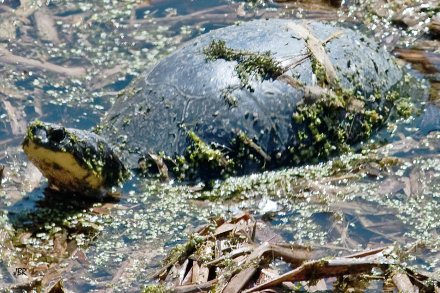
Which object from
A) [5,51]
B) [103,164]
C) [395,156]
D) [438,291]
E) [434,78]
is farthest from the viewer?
[5,51]

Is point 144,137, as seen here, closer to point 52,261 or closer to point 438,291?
point 52,261

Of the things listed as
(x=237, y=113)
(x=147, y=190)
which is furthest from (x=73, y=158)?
(x=237, y=113)

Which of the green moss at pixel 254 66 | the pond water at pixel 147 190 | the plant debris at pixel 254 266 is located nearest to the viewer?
the plant debris at pixel 254 266

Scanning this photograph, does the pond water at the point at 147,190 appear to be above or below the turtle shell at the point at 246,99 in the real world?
below

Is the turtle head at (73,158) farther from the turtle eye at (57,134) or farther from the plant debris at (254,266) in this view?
the plant debris at (254,266)

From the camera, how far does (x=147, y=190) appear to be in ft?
20.4

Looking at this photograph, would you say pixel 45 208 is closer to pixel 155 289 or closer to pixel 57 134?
pixel 57 134

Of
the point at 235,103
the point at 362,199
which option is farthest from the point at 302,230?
the point at 235,103

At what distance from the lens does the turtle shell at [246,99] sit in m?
6.33

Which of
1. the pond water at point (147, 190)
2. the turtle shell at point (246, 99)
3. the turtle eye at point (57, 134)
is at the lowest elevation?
the pond water at point (147, 190)

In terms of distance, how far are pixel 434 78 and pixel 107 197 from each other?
276 centimetres

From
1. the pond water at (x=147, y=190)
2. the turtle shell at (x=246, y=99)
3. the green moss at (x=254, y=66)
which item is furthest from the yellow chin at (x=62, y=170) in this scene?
the green moss at (x=254, y=66)

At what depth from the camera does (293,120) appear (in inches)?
251

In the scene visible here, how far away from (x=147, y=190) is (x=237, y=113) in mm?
746
